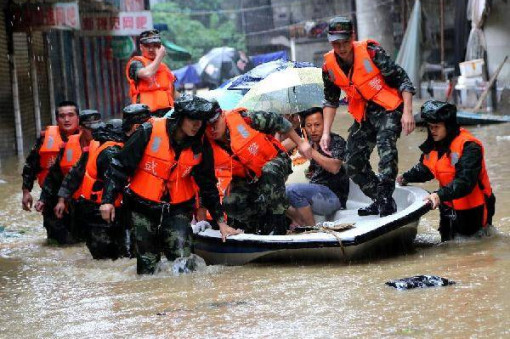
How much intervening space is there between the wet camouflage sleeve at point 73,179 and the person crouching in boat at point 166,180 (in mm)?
1643

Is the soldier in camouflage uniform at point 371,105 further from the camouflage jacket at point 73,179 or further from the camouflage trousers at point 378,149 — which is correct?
the camouflage jacket at point 73,179

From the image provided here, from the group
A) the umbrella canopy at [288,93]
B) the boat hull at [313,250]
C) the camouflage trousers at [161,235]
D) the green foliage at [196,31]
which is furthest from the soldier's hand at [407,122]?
the green foliage at [196,31]

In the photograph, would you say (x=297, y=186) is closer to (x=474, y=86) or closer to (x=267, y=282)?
(x=267, y=282)

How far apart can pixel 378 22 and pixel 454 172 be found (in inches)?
956

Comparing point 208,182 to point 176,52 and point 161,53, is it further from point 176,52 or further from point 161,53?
point 176,52

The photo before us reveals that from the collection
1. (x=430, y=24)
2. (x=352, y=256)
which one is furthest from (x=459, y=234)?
(x=430, y=24)

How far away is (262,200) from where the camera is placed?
25.3 feet

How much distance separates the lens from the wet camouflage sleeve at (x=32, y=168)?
31.2ft

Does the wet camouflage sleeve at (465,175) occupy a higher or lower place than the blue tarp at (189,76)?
higher

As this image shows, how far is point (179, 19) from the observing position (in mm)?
58906

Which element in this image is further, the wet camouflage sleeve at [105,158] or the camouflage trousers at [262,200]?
the wet camouflage sleeve at [105,158]

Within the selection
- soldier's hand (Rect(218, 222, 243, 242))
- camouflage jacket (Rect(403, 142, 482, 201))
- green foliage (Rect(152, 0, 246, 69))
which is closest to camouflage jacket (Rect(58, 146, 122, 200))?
soldier's hand (Rect(218, 222, 243, 242))

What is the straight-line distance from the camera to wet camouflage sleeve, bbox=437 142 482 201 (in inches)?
283

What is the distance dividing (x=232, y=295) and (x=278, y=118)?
157 centimetres
